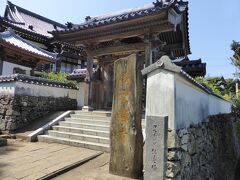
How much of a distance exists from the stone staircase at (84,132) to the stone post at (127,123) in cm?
150

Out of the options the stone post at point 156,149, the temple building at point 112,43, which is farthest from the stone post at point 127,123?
the temple building at point 112,43

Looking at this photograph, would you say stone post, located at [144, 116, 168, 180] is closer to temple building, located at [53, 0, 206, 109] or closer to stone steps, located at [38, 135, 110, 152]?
stone steps, located at [38, 135, 110, 152]

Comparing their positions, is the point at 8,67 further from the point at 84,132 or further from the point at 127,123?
the point at 127,123

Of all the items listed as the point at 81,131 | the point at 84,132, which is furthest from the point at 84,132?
the point at 81,131

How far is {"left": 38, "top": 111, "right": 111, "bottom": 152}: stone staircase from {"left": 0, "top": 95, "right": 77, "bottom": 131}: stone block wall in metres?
1.55

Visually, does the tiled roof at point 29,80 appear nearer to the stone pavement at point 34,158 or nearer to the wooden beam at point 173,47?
the stone pavement at point 34,158

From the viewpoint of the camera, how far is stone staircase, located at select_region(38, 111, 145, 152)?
6.43m

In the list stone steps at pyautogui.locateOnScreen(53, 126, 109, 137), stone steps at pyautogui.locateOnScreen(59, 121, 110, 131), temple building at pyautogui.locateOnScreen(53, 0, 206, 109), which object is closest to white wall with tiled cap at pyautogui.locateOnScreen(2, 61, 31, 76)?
temple building at pyautogui.locateOnScreen(53, 0, 206, 109)

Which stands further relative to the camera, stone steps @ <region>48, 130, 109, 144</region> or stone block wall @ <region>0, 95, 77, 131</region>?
stone block wall @ <region>0, 95, 77, 131</region>

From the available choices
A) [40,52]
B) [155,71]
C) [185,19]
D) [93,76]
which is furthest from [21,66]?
[155,71]

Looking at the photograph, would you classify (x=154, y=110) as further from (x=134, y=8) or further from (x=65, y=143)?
(x=134, y=8)

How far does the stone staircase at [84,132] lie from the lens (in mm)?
6434

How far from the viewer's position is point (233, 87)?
25.1m

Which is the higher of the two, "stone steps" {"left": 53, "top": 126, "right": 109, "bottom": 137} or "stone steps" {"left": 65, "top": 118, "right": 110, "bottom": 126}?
"stone steps" {"left": 65, "top": 118, "right": 110, "bottom": 126}
